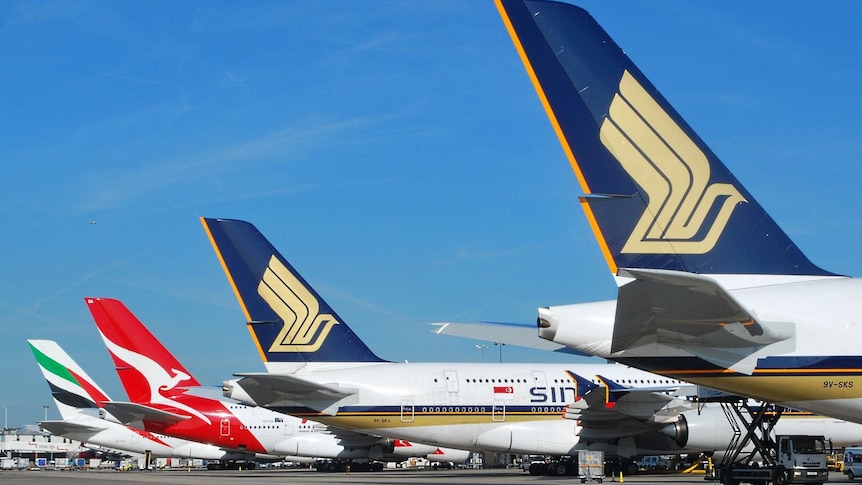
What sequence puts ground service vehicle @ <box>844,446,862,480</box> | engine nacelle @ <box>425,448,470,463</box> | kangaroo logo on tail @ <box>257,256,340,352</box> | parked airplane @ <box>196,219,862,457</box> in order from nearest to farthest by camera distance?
parked airplane @ <box>196,219,862,457</box>
kangaroo logo on tail @ <box>257,256,340,352</box>
ground service vehicle @ <box>844,446,862,480</box>
engine nacelle @ <box>425,448,470,463</box>

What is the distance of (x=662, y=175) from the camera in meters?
11.3

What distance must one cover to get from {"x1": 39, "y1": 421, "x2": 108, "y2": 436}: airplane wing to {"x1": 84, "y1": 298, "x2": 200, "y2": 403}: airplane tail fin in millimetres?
9563

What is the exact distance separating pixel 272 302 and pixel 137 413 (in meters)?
11.7

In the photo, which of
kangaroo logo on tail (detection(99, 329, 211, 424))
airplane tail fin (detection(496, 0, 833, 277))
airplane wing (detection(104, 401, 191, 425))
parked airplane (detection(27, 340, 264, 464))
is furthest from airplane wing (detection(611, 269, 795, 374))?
parked airplane (detection(27, 340, 264, 464))

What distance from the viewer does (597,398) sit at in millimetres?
30078

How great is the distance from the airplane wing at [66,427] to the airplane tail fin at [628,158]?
1668 inches

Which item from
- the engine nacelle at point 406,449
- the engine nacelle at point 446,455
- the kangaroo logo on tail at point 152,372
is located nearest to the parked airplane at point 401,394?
the engine nacelle at point 406,449

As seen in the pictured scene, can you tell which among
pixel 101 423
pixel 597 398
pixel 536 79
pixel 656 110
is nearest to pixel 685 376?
pixel 656 110

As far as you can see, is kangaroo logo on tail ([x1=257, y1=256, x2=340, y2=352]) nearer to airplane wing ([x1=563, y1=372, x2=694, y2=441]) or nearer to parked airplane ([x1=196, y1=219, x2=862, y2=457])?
parked airplane ([x1=196, y1=219, x2=862, y2=457])

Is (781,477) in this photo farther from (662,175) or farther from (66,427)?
(66,427)

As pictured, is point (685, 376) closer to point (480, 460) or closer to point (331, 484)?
point (331, 484)

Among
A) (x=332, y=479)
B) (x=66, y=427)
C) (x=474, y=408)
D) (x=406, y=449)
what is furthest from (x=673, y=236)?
(x=66, y=427)

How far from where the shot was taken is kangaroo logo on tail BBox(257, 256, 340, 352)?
98.5 ft

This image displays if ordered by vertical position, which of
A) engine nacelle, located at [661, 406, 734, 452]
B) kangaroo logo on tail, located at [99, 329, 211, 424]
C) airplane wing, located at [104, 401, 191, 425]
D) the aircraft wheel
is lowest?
the aircraft wheel
